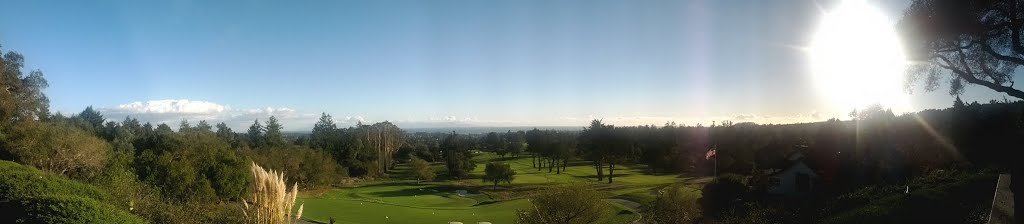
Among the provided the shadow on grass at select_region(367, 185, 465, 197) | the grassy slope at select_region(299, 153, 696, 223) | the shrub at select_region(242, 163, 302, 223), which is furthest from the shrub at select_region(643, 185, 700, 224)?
the shadow on grass at select_region(367, 185, 465, 197)

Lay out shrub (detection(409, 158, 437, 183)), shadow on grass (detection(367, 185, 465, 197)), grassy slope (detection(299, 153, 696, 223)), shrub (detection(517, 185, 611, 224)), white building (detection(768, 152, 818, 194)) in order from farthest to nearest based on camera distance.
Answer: shrub (detection(409, 158, 437, 183))
shadow on grass (detection(367, 185, 465, 197))
grassy slope (detection(299, 153, 696, 223))
white building (detection(768, 152, 818, 194))
shrub (detection(517, 185, 611, 224))

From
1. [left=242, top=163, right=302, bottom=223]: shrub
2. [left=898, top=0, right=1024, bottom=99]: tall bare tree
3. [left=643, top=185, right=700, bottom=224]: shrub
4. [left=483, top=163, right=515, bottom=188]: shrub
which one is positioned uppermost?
[left=898, top=0, right=1024, bottom=99]: tall bare tree

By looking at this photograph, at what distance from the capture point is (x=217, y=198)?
3800 centimetres

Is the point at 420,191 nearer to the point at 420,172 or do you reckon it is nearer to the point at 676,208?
the point at 420,172

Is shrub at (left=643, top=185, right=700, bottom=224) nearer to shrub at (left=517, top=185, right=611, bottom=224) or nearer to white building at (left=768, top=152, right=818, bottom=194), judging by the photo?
shrub at (left=517, top=185, right=611, bottom=224)

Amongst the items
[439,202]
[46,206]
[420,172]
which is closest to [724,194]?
[439,202]

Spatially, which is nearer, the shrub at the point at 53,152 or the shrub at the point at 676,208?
the shrub at the point at 676,208

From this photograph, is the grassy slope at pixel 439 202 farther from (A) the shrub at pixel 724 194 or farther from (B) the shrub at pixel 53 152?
(B) the shrub at pixel 53 152

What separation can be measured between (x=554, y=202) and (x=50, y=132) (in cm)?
2433

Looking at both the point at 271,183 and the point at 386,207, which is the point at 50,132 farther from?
the point at 271,183

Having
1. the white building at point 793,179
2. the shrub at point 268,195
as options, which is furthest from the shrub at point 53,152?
the white building at point 793,179

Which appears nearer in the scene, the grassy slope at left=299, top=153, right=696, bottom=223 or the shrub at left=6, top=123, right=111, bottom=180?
the shrub at left=6, top=123, right=111, bottom=180

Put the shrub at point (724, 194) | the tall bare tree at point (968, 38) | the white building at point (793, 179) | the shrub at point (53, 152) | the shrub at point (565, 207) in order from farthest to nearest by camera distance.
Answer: the white building at point (793, 179) → the shrub at point (724, 194) → the shrub at point (53, 152) → the shrub at point (565, 207) → the tall bare tree at point (968, 38)

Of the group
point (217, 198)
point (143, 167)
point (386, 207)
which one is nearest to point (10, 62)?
point (143, 167)
